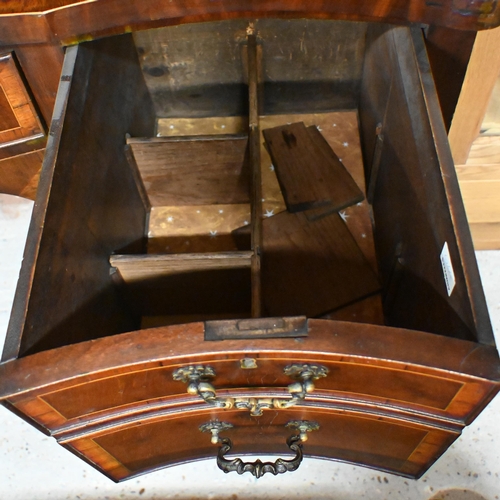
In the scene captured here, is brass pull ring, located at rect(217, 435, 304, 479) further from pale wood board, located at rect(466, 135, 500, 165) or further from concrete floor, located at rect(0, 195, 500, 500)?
pale wood board, located at rect(466, 135, 500, 165)

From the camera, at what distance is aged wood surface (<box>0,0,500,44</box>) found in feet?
2.97

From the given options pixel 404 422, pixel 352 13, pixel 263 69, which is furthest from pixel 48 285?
pixel 263 69

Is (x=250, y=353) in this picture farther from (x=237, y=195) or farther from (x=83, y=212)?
(x=237, y=195)

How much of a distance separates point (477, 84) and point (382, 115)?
19 cm

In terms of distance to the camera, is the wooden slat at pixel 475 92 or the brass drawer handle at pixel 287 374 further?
→ the wooden slat at pixel 475 92

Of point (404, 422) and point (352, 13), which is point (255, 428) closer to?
point (404, 422)

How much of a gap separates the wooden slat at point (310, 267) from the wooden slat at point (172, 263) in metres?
0.17

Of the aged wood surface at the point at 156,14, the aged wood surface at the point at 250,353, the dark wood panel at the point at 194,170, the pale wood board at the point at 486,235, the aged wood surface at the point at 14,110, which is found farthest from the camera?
the pale wood board at the point at 486,235

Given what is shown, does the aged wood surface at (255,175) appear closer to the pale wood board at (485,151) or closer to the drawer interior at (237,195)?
the drawer interior at (237,195)

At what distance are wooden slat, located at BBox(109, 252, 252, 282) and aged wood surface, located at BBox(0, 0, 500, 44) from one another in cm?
43

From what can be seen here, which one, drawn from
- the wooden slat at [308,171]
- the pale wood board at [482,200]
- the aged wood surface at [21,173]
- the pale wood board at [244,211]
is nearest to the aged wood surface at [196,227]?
the pale wood board at [244,211]

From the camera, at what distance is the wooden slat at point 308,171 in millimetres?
1261

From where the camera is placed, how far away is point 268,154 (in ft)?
4.44

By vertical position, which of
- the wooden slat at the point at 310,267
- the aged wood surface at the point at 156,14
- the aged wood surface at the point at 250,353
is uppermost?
the aged wood surface at the point at 156,14
